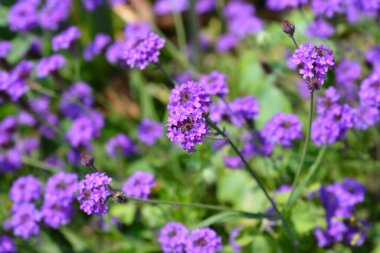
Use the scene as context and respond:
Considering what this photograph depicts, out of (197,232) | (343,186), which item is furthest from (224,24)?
(197,232)

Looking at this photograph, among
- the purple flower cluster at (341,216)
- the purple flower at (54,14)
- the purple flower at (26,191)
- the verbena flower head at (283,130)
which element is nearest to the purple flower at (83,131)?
the purple flower at (26,191)

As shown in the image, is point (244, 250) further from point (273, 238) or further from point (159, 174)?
point (159, 174)

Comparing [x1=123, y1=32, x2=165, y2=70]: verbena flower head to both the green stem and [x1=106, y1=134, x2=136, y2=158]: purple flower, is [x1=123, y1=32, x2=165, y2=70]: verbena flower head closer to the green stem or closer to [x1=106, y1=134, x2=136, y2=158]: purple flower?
the green stem

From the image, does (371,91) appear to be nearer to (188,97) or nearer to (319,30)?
(319,30)

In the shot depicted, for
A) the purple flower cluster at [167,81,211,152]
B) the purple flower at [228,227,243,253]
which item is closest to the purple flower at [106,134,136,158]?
the purple flower at [228,227,243,253]

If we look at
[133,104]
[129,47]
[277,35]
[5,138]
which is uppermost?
[133,104]
